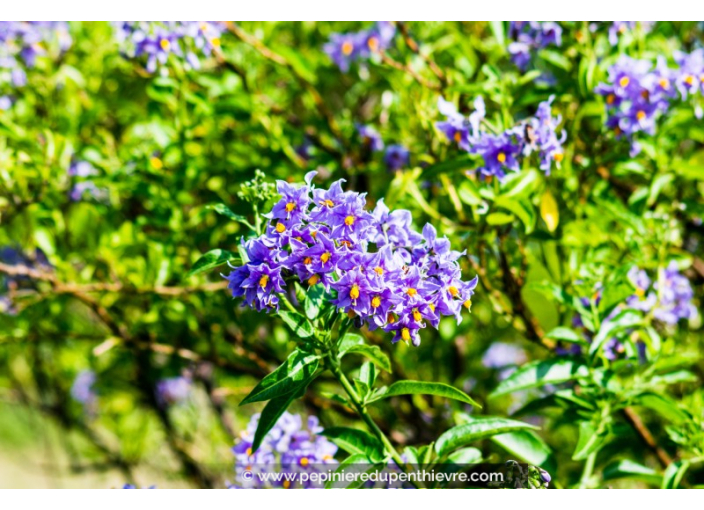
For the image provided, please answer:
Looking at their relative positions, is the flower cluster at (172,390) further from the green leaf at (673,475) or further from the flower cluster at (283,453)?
the green leaf at (673,475)

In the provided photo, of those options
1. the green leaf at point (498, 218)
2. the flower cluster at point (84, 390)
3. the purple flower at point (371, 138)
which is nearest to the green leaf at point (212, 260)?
the green leaf at point (498, 218)

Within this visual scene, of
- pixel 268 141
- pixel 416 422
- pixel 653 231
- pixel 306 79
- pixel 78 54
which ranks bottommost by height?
pixel 416 422

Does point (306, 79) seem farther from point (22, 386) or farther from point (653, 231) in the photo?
point (22, 386)

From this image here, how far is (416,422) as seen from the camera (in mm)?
2453

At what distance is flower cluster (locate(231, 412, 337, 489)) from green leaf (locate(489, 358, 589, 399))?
0.45 m

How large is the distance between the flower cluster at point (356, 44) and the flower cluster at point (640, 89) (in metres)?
0.86

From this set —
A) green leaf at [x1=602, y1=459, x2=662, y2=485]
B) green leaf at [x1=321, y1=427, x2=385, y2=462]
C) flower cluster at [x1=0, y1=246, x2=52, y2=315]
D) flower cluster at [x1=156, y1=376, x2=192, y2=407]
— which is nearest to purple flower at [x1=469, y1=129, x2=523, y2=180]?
green leaf at [x1=321, y1=427, x2=385, y2=462]

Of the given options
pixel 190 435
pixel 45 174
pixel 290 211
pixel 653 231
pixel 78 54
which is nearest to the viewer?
pixel 290 211

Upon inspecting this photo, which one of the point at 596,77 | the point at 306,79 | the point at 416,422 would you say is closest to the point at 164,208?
the point at 306,79

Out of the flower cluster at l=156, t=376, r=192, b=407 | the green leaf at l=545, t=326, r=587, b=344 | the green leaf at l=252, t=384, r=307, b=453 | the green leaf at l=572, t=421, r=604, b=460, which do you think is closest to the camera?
the green leaf at l=252, t=384, r=307, b=453

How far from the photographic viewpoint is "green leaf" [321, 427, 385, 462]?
1.57 metres

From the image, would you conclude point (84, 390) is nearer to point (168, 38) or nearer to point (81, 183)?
point (81, 183)

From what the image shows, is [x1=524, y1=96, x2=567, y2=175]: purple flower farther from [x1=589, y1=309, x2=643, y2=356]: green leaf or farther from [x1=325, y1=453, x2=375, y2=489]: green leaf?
[x1=325, y1=453, x2=375, y2=489]: green leaf

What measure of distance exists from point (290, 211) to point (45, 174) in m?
1.24
